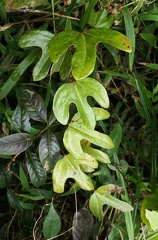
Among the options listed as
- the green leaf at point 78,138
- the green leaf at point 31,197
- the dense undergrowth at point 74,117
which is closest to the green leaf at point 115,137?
the dense undergrowth at point 74,117

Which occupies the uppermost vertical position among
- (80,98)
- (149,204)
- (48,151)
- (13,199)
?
(80,98)

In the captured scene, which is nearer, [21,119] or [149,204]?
[21,119]

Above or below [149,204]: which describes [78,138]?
above

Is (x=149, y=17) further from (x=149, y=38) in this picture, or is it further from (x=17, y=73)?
(x=17, y=73)

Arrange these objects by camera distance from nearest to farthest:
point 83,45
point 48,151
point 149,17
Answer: point 83,45 → point 48,151 → point 149,17

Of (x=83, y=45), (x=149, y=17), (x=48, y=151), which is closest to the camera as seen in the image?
(x=83, y=45)

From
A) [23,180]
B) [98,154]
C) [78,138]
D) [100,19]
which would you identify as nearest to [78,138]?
[78,138]

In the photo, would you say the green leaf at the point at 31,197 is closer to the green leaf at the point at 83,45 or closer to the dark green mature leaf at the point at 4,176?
the dark green mature leaf at the point at 4,176

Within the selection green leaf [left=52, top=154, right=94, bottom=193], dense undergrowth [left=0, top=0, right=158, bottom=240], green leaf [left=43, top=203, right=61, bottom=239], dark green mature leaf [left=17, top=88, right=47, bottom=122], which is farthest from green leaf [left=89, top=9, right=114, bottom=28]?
green leaf [left=43, top=203, right=61, bottom=239]

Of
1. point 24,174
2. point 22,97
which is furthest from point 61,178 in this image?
point 22,97
